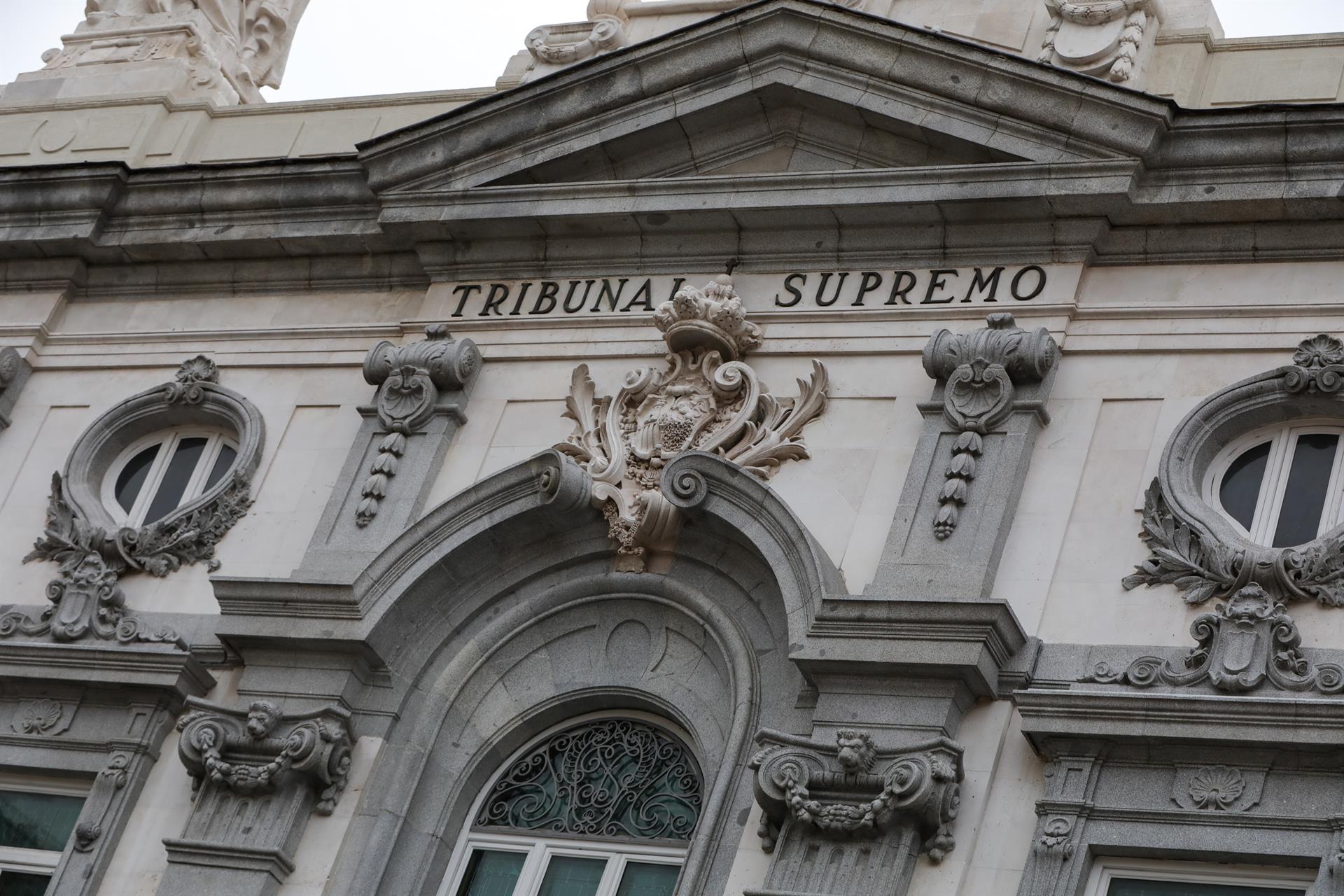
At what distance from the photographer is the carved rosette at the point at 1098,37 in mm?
16750

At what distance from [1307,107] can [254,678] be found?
7734 millimetres

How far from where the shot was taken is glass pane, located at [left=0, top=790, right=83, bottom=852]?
1639 cm

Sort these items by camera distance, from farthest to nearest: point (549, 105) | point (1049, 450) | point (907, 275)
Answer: point (549, 105) < point (907, 275) < point (1049, 450)

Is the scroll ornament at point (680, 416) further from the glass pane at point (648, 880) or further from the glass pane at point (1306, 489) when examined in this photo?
the glass pane at point (1306, 489)

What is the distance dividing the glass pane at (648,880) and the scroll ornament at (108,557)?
378cm

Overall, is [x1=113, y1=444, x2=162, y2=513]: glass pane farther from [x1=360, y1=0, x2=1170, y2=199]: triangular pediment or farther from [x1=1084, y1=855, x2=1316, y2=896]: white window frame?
[x1=1084, y1=855, x2=1316, y2=896]: white window frame

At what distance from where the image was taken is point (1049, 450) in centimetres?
1525

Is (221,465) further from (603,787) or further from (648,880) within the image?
(648,880)

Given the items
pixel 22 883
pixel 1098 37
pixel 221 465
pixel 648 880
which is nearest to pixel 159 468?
pixel 221 465

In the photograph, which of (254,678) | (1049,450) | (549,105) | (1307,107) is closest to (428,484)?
(254,678)

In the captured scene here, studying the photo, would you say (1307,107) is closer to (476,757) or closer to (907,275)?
(907,275)

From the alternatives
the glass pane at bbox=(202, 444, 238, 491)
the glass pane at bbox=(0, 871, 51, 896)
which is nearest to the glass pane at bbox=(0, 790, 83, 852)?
the glass pane at bbox=(0, 871, 51, 896)

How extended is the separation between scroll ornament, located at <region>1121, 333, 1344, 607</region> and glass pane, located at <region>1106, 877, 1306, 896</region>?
1.71 m

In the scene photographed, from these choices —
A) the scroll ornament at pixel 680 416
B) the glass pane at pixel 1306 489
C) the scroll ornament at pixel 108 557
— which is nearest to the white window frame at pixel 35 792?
the scroll ornament at pixel 108 557
